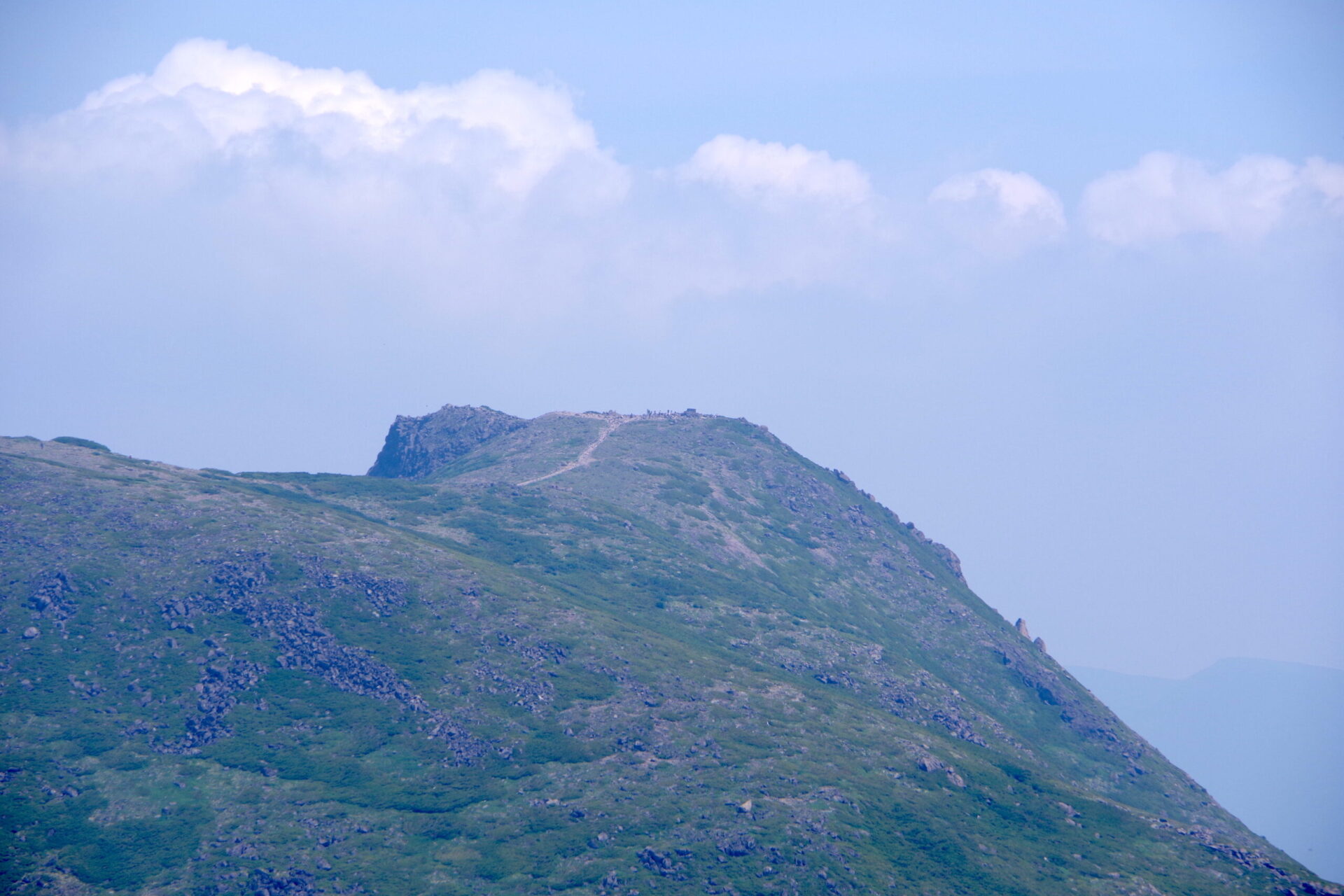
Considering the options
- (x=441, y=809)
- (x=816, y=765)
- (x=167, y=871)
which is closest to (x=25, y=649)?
(x=167, y=871)

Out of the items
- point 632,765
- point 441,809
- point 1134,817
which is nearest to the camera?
point 441,809

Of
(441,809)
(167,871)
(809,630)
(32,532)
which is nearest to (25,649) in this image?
(32,532)

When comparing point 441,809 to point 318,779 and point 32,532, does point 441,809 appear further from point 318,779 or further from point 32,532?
point 32,532

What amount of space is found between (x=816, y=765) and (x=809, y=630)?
54.5 metres

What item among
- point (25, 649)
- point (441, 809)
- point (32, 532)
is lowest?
point (441, 809)

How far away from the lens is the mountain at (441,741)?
104 meters

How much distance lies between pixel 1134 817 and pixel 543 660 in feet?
274

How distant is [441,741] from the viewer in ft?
405

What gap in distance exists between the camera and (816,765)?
126500 mm

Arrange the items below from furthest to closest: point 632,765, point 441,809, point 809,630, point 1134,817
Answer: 1. point 809,630
2. point 1134,817
3. point 632,765
4. point 441,809

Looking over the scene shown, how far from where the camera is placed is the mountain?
104 m

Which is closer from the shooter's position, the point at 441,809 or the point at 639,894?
the point at 639,894

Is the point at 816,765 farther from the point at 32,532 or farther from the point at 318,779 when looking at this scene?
the point at 32,532

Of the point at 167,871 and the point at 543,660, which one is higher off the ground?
the point at 543,660
